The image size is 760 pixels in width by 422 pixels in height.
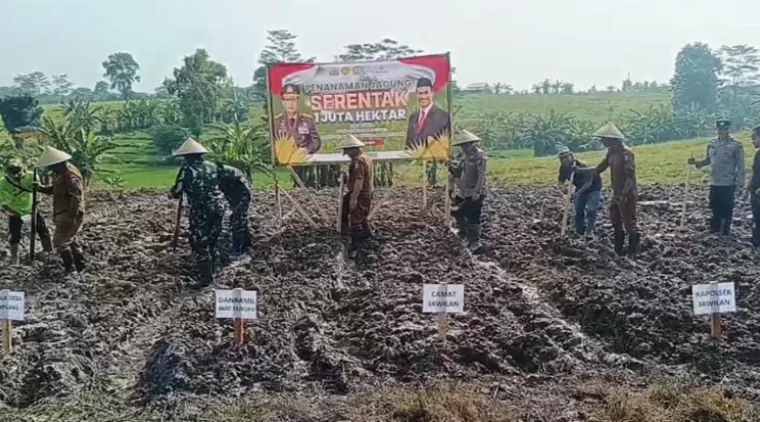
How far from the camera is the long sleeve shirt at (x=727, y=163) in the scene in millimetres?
9000

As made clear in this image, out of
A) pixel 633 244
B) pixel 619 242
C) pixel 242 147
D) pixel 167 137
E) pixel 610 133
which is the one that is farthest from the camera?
pixel 167 137

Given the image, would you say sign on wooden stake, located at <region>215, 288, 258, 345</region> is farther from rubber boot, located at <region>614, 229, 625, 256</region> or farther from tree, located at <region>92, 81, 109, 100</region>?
tree, located at <region>92, 81, 109, 100</region>

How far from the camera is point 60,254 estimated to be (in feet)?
26.5

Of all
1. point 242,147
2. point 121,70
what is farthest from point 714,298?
Answer: point 121,70

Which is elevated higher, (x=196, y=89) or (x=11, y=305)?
(x=196, y=89)

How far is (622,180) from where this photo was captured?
843cm

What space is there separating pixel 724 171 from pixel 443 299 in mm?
5128

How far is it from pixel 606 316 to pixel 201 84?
15.3 meters

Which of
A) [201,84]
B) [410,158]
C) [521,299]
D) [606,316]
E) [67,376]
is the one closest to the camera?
[67,376]

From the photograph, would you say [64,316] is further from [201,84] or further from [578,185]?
[201,84]

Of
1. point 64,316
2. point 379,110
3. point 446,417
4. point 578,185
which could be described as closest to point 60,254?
point 64,316

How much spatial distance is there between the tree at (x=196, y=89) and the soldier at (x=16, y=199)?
10764 millimetres

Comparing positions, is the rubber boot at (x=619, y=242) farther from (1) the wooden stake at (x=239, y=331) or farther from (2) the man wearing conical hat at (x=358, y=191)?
(1) the wooden stake at (x=239, y=331)

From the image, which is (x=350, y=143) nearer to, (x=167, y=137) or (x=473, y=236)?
(x=473, y=236)
